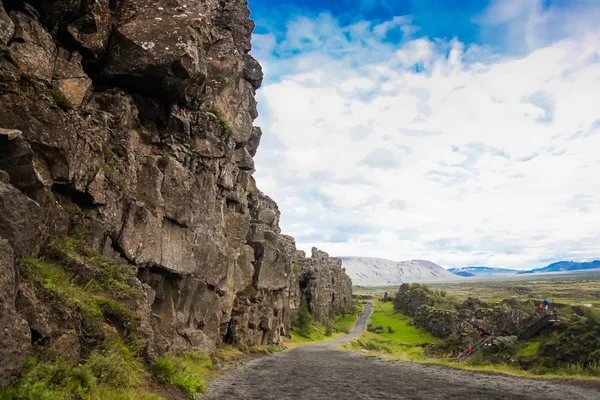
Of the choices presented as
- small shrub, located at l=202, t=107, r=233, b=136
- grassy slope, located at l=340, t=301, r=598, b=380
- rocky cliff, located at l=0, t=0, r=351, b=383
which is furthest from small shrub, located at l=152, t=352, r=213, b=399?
small shrub, located at l=202, t=107, r=233, b=136

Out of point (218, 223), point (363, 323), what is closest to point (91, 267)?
point (218, 223)

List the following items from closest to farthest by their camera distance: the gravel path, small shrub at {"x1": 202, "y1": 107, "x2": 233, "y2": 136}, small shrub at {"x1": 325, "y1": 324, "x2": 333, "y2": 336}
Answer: the gravel path, small shrub at {"x1": 202, "y1": 107, "x2": 233, "y2": 136}, small shrub at {"x1": 325, "y1": 324, "x2": 333, "y2": 336}

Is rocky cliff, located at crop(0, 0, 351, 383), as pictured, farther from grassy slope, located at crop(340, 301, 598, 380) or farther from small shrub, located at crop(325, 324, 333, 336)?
small shrub, located at crop(325, 324, 333, 336)

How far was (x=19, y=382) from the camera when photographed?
30.5ft

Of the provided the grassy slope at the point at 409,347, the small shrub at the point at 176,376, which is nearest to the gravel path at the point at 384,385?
the small shrub at the point at 176,376

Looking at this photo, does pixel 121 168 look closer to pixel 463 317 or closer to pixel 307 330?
pixel 463 317

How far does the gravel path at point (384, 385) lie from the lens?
17.9 meters

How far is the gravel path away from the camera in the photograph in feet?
58.7

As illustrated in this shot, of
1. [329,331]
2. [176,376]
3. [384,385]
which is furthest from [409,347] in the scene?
[176,376]

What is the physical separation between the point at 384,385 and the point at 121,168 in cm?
1968

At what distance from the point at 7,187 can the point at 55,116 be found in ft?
19.0

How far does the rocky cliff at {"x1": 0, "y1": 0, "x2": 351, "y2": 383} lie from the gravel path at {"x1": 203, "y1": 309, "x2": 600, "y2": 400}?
570 cm

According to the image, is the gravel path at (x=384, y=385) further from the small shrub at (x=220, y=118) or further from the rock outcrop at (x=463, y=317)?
the small shrub at (x=220, y=118)

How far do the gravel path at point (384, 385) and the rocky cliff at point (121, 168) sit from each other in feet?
18.7
